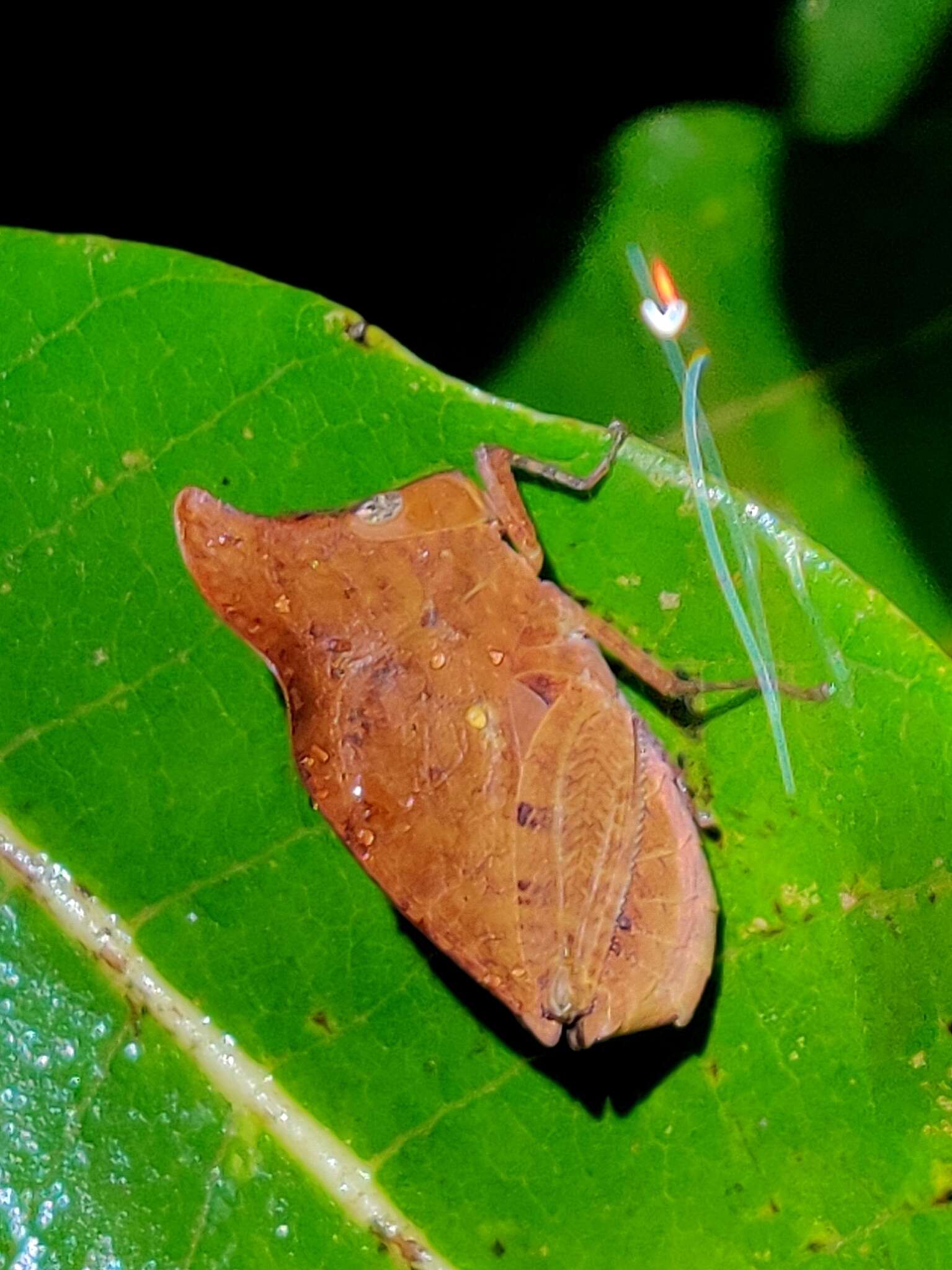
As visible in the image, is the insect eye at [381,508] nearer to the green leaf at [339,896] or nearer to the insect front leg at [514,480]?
the green leaf at [339,896]

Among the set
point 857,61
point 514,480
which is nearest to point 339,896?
point 514,480

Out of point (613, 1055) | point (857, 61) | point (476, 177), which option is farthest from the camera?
point (476, 177)

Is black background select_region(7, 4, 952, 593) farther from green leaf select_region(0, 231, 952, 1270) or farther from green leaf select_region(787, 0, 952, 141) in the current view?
green leaf select_region(0, 231, 952, 1270)

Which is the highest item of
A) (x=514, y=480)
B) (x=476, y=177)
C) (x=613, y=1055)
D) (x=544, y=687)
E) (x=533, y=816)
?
(x=476, y=177)

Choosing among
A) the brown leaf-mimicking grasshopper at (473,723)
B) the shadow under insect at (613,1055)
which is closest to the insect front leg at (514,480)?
the brown leaf-mimicking grasshopper at (473,723)

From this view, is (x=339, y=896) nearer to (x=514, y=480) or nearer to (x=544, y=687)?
(x=544, y=687)

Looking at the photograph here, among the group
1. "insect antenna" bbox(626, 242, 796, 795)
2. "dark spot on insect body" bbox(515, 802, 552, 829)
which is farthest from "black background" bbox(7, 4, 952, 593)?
"dark spot on insect body" bbox(515, 802, 552, 829)

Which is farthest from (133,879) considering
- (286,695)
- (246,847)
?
(286,695)

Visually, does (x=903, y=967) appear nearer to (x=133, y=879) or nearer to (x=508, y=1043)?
(x=508, y=1043)
